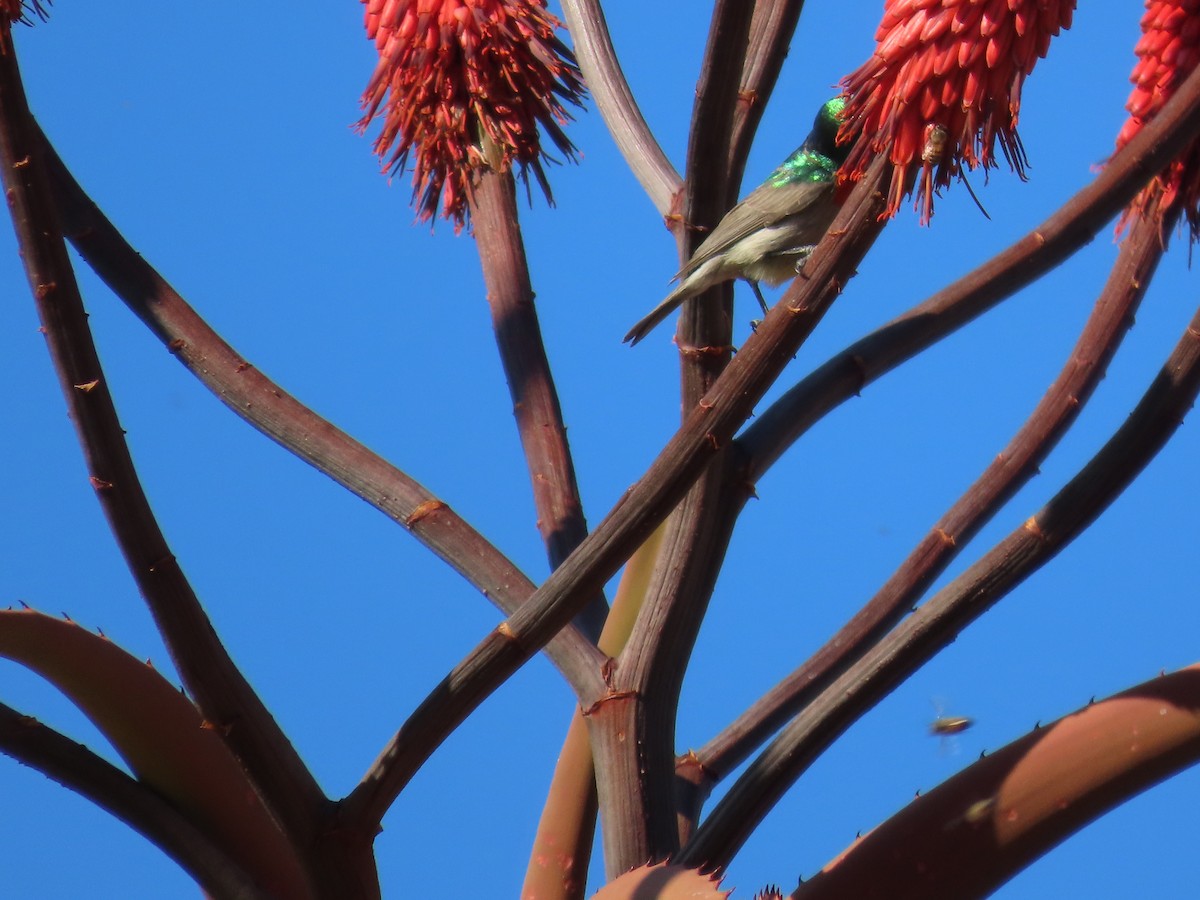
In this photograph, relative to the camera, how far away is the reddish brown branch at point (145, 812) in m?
1.15

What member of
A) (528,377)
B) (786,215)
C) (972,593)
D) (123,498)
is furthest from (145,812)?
(786,215)

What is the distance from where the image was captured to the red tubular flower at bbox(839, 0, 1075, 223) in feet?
2.67

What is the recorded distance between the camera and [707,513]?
1.22 m

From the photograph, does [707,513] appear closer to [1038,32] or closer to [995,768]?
[995,768]

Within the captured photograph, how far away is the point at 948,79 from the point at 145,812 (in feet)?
2.93

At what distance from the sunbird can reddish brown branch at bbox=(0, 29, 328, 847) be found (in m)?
1.11

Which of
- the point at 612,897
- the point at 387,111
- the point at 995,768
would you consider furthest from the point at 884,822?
the point at 387,111

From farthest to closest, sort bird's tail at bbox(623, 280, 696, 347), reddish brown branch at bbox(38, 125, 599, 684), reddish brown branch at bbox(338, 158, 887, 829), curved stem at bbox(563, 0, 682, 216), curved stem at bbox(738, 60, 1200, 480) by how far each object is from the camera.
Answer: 1. bird's tail at bbox(623, 280, 696, 347)
2. curved stem at bbox(563, 0, 682, 216)
3. reddish brown branch at bbox(38, 125, 599, 684)
4. curved stem at bbox(738, 60, 1200, 480)
5. reddish brown branch at bbox(338, 158, 887, 829)

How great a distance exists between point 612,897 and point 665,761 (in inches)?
11.9

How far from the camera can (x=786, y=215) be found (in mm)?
2191

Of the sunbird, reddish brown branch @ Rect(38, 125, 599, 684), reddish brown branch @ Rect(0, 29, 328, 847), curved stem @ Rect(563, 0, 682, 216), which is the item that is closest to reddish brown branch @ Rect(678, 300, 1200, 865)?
reddish brown branch @ Rect(38, 125, 599, 684)

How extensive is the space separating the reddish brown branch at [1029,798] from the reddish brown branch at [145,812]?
53 centimetres

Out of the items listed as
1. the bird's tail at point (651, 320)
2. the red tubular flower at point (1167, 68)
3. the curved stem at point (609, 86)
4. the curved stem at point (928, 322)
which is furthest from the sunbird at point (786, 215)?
the red tubular flower at point (1167, 68)

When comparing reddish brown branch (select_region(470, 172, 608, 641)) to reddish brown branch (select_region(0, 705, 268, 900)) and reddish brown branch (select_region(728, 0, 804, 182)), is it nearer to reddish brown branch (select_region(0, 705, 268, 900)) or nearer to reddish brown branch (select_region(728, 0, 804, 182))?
reddish brown branch (select_region(728, 0, 804, 182))
